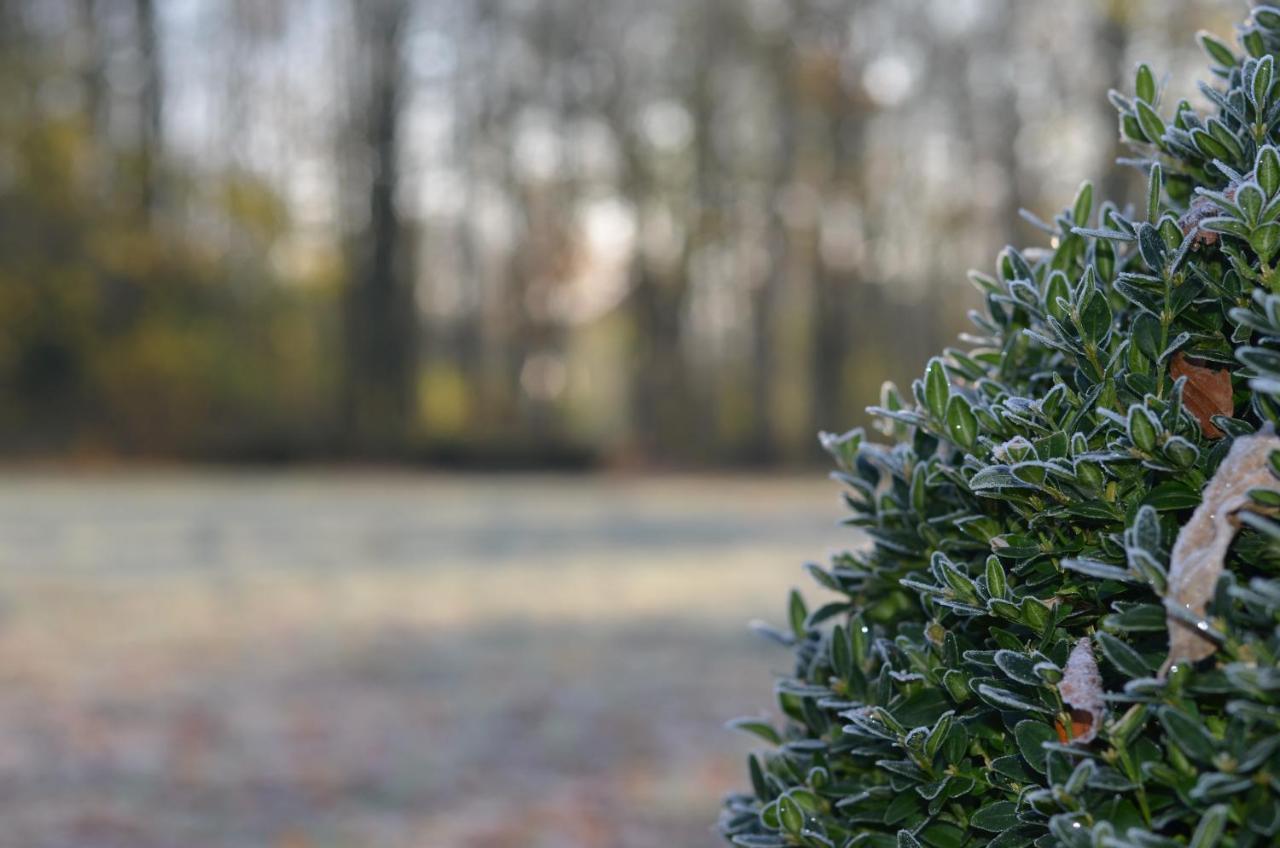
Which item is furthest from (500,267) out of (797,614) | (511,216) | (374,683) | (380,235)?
(797,614)

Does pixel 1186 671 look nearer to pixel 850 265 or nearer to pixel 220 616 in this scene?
pixel 220 616

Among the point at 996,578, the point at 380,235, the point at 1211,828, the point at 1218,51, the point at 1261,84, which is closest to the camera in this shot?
the point at 1211,828

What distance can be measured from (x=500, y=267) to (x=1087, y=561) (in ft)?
117

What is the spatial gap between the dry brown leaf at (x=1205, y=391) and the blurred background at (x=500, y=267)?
9341 millimetres

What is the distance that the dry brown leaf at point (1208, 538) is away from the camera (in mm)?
1436

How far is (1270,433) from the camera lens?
1.52m

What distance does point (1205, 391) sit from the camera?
1.69 meters

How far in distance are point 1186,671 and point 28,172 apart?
105 ft

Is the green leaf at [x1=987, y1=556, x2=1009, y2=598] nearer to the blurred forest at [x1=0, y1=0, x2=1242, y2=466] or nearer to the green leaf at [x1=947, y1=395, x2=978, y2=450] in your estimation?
the green leaf at [x1=947, y1=395, x2=978, y2=450]

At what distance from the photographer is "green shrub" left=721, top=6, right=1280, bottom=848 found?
4.75 ft

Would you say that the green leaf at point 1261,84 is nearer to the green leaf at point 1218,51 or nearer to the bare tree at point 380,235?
the green leaf at point 1218,51

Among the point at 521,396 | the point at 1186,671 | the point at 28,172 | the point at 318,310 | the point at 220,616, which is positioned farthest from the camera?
the point at 521,396

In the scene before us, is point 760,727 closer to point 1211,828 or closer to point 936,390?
point 936,390

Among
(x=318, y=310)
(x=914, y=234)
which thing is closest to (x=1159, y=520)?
(x=318, y=310)
